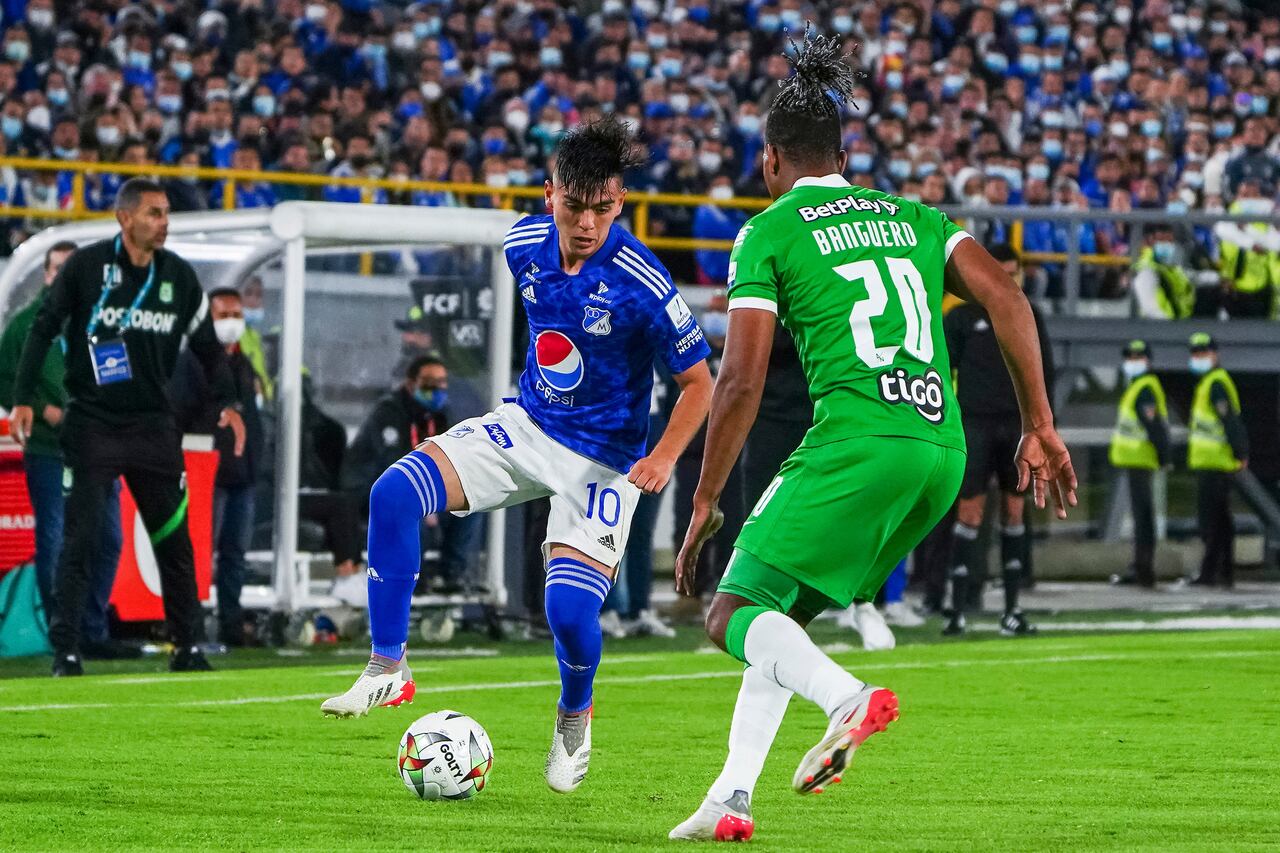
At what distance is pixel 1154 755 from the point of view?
26.4 feet

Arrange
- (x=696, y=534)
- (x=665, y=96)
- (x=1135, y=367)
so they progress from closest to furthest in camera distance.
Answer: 1. (x=696, y=534)
2. (x=1135, y=367)
3. (x=665, y=96)

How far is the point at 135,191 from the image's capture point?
35.8 feet

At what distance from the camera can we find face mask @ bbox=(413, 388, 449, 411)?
543 inches

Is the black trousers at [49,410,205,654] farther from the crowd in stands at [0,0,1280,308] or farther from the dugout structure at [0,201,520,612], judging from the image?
the crowd in stands at [0,0,1280,308]

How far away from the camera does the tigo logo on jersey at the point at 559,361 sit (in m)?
7.12

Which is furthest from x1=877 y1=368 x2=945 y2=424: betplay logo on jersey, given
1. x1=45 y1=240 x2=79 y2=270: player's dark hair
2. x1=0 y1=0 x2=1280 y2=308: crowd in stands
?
x1=0 y1=0 x2=1280 y2=308: crowd in stands

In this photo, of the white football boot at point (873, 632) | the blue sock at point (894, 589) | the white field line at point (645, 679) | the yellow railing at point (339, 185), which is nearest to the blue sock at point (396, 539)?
the white field line at point (645, 679)

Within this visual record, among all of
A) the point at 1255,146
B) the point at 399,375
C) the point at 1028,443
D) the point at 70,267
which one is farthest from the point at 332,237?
the point at 1255,146

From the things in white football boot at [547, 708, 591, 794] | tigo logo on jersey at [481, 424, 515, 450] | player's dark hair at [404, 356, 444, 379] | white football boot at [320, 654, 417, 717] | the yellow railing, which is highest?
the yellow railing

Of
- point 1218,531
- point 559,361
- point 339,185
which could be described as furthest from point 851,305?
point 1218,531

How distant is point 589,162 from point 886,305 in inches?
62.5

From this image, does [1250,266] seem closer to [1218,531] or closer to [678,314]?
[1218,531]

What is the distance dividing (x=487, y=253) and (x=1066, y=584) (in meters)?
7.62

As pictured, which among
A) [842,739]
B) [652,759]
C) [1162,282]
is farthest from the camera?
[1162,282]
